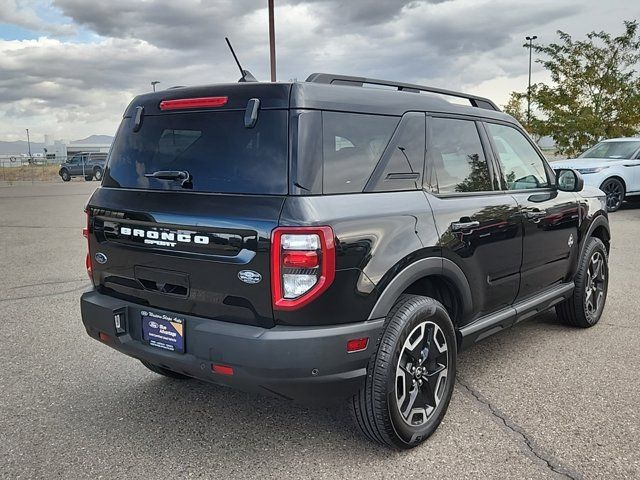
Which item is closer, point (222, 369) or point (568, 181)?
point (222, 369)

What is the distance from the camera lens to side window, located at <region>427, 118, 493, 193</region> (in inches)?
131

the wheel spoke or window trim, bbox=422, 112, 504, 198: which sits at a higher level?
window trim, bbox=422, 112, 504, 198

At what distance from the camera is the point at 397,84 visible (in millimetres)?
3434

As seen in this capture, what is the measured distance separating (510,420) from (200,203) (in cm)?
209

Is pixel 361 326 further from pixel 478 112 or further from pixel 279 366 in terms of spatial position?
pixel 478 112

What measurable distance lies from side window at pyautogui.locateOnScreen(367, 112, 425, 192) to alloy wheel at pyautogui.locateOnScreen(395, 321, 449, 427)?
2.41 feet

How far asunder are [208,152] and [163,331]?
906 mm

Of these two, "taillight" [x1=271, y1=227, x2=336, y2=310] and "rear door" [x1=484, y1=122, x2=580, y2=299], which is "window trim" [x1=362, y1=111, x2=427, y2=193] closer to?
"taillight" [x1=271, y1=227, x2=336, y2=310]

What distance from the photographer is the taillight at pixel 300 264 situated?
2510mm

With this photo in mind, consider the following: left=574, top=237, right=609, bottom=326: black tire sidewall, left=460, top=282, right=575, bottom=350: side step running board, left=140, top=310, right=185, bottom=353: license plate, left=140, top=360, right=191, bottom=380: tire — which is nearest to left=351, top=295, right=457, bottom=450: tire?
left=460, top=282, right=575, bottom=350: side step running board

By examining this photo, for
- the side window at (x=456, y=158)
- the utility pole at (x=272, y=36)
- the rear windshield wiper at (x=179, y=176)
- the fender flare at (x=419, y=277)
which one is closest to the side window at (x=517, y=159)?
the side window at (x=456, y=158)

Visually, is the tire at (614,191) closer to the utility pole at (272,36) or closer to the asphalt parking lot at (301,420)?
the utility pole at (272,36)

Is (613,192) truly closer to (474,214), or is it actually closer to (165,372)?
(474,214)

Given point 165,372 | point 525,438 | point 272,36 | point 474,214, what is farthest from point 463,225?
point 272,36
